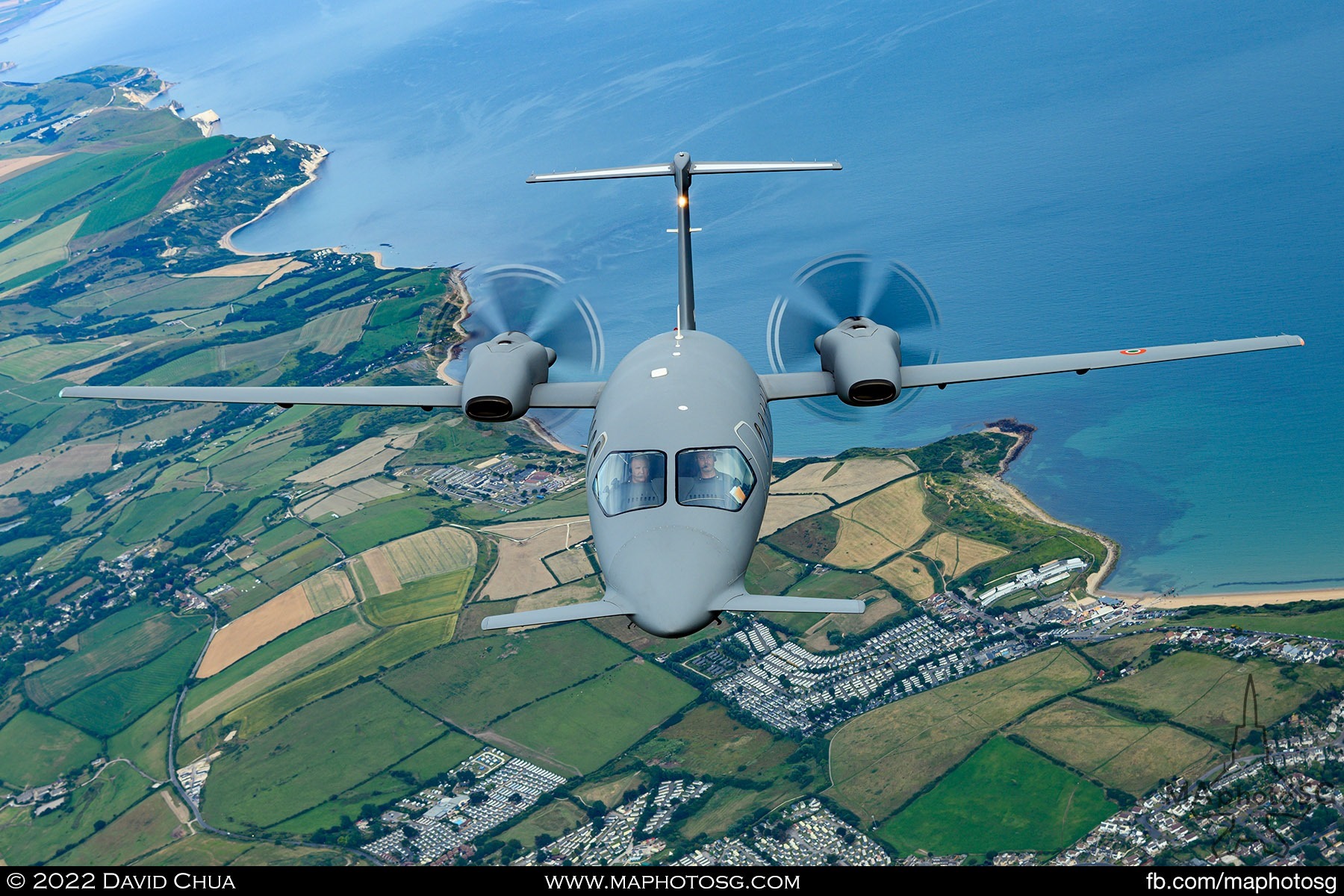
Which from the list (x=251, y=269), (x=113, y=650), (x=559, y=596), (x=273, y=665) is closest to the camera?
(x=559, y=596)

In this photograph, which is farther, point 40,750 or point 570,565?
point 40,750

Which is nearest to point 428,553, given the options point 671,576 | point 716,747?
point 716,747

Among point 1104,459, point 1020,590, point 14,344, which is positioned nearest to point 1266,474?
point 1104,459

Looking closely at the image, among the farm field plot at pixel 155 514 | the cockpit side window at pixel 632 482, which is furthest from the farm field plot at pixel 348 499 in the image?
the cockpit side window at pixel 632 482

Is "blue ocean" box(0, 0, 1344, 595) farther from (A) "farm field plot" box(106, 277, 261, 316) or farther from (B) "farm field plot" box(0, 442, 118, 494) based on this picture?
(B) "farm field plot" box(0, 442, 118, 494)

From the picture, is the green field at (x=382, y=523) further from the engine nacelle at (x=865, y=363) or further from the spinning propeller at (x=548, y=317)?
the engine nacelle at (x=865, y=363)

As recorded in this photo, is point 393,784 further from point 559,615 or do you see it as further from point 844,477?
point 559,615
